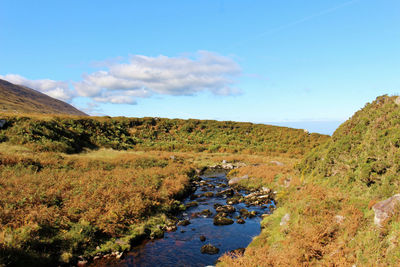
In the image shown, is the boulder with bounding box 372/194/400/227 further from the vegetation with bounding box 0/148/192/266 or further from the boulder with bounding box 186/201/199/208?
the boulder with bounding box 186/201/199/208

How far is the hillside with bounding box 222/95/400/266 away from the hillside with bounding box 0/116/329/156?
1412 inches

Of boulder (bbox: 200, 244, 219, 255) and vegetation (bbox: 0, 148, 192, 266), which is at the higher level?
vegetation (bbox: 0, 148, 192, 266)

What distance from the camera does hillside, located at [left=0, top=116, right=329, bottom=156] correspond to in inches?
1567

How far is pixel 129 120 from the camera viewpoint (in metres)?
70.8

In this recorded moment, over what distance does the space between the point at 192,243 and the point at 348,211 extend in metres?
9.78

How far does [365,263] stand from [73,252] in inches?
586

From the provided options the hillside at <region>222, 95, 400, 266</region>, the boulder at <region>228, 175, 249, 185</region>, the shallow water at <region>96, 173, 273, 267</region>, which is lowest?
the shallow water at <region>96, 173, 273, 267</region>

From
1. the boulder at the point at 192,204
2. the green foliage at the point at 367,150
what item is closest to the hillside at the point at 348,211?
the green foliage at the point at 367,150

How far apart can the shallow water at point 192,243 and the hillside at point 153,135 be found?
28.9m

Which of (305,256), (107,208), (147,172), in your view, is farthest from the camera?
(147,172)

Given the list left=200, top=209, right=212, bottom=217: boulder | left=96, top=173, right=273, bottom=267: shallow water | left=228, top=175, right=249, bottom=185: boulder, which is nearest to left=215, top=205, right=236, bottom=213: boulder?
left=96, top=173, right=273, bottom=267: shallow water

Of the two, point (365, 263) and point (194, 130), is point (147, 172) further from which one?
point (194, 130)

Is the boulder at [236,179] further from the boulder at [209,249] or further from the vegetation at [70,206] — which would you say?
the boulder at [209,249]

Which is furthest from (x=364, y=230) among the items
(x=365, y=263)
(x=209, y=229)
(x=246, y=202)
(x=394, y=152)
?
(x=246, y=202)
